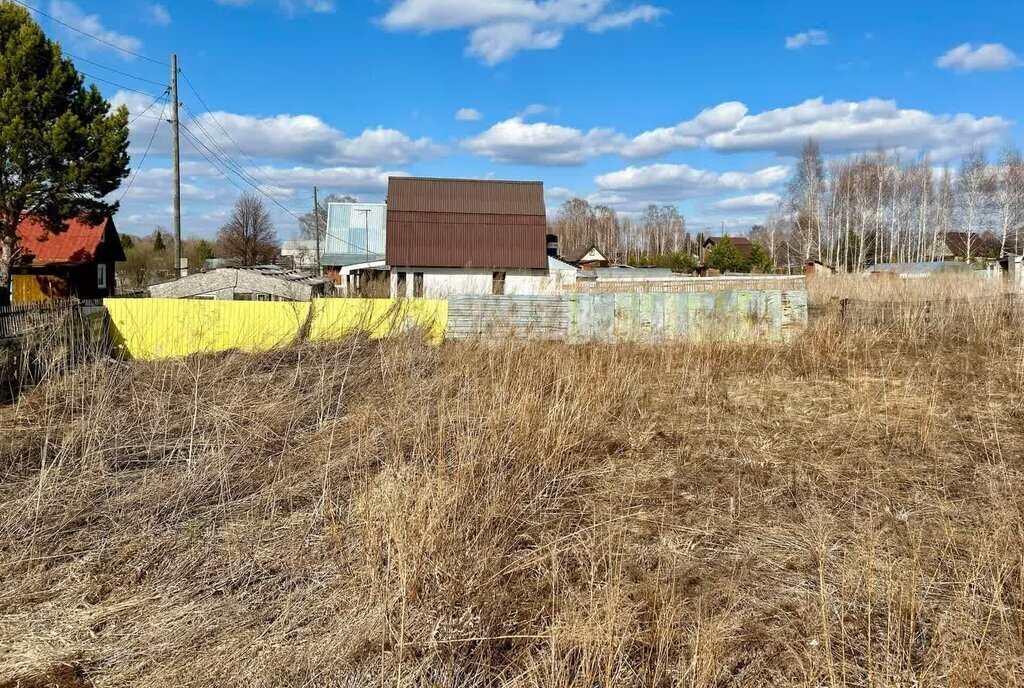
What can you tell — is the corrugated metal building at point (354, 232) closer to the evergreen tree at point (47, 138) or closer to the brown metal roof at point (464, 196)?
the brown metal roof at point (464, 196)

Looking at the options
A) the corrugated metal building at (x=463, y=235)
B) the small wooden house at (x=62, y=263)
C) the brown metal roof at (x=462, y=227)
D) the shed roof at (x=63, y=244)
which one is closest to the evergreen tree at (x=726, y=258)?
the corrugated metal building at (x=463, y=235)

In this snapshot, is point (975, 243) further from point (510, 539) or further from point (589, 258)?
point (510, 539)

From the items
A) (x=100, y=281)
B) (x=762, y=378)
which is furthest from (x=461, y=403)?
(x=100, y=281)

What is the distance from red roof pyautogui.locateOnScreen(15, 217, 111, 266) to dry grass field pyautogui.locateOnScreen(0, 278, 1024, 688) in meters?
20.6

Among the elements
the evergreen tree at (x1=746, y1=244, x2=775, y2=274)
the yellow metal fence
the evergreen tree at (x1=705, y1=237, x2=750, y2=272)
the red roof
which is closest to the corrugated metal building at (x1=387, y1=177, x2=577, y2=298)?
the red roof

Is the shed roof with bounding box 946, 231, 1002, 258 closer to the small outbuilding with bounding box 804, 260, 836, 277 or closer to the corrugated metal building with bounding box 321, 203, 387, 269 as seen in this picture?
the small outbuilding with bounding box 804, 260, 836, 277

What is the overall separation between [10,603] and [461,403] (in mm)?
4175

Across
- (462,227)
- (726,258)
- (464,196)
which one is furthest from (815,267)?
(462,227)

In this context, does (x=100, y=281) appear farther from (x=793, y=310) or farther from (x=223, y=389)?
(x=793, y=310)

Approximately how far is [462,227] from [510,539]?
24.3 m

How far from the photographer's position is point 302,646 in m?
3.18

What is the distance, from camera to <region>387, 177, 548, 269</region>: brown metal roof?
2730 centimetres

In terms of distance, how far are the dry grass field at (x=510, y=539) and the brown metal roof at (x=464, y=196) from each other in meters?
20.2

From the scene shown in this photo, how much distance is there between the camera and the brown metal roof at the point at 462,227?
27297mm
